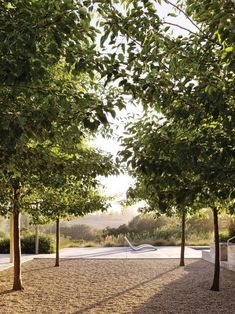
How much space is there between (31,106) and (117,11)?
1.49 m

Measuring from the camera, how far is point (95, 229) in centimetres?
5169

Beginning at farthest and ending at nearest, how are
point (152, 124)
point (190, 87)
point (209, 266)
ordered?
point (209, 266) < point (152, 124) < point (190, 87)

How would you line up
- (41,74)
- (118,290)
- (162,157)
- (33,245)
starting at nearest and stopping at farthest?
(41,74), (162,157), (118,290), (33,245)

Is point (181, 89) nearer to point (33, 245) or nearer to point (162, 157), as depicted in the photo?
point (162, 157)

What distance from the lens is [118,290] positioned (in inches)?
486

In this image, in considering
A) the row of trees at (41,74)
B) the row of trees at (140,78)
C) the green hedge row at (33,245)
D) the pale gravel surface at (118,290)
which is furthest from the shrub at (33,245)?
the row of trees at (140,78)

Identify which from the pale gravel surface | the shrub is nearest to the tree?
the pale gravel surface

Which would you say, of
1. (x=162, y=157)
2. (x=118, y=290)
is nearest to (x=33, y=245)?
(x=118, y=290)

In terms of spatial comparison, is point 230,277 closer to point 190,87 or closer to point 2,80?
point 190,87

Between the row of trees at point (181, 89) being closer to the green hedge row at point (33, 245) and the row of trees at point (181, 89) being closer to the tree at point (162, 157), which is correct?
the tree at point (162, 157)

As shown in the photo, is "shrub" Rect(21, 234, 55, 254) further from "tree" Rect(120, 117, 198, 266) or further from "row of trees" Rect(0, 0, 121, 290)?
"tree" Rect(120, 117, 198, 266)

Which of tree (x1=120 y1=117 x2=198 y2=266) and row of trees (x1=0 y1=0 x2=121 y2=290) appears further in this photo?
tree (x1=120 y1=117 x2=198 y2=266)

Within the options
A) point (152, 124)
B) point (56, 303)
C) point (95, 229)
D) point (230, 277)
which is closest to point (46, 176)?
point (56, 303)

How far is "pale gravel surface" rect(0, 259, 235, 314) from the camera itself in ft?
32.8
